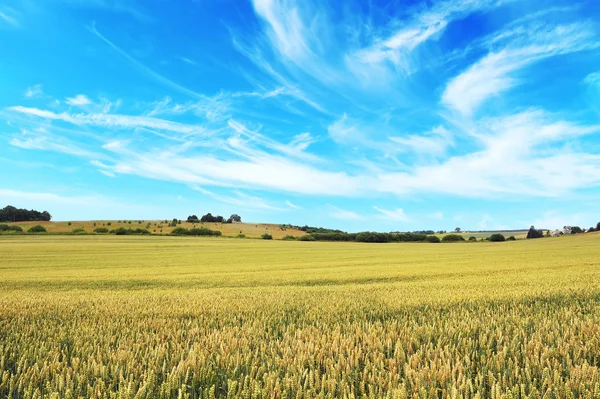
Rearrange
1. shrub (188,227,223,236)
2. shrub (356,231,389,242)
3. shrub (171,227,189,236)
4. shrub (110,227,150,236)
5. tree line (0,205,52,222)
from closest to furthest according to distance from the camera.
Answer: shrub (110,227,150,236)
shrub (171,227,189,236)
shrub (188,227,223,236)
shrub (356,231,389,242)
tree line (0,205,52,222)

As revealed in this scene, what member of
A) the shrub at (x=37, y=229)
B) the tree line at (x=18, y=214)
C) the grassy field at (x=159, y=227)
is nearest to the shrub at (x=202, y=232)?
the grassy field at (x=159, y=227)

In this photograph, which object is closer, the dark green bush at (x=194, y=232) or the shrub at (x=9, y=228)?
the shrub at (x=9, y=228)

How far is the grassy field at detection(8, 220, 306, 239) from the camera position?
100312mm

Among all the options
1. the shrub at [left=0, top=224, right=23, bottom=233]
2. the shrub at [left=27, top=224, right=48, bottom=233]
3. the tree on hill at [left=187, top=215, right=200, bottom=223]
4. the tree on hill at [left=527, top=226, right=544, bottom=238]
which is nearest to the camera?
the shrub at [left=0, top=224, right=23, bottom=233]

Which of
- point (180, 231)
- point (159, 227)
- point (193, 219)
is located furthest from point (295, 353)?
point (193, 219)

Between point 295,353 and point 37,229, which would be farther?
point 37,229

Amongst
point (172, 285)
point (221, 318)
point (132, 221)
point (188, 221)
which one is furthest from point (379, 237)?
point (221, 318)

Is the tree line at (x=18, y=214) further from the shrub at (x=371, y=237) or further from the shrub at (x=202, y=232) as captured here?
the shrub at (x=371, y=237)

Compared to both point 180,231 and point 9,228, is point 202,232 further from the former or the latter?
point 9,228

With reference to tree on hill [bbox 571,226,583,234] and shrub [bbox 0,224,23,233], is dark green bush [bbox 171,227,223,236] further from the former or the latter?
tree on hill [bbox 571,226,583,234]

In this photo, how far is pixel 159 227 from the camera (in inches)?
4424

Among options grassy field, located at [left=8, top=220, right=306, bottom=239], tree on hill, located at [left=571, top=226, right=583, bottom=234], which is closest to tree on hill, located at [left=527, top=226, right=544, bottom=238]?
tree on hill, located at [left=571, top=226, right=583, bottom=234]

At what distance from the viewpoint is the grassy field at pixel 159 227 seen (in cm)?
10031

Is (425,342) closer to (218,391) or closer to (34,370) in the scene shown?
(218,391)
